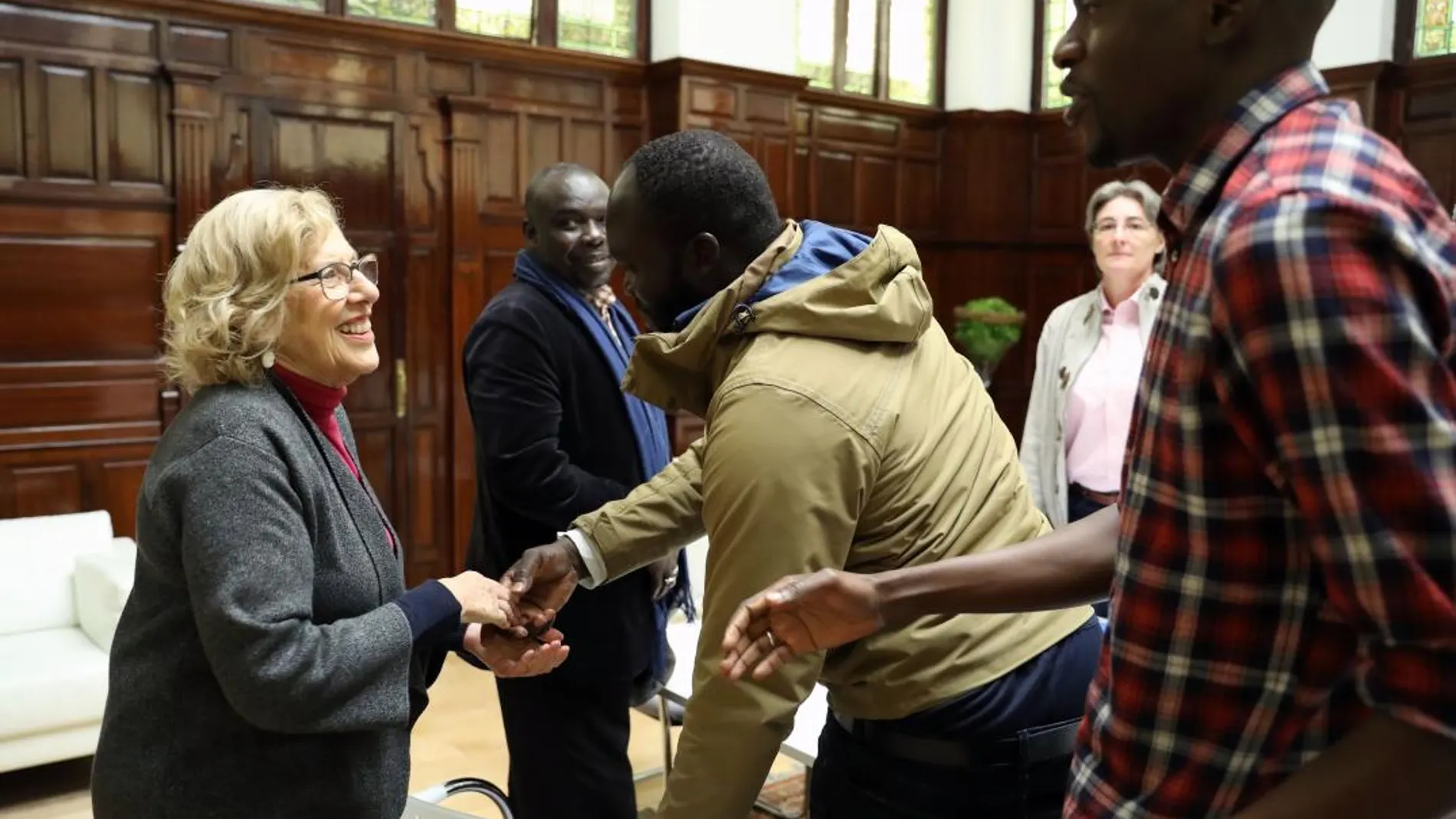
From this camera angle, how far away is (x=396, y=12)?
5379 millimetres

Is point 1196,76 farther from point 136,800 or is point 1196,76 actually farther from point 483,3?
point 483,3

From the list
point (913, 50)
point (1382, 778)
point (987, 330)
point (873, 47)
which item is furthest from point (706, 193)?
point (913, 50)

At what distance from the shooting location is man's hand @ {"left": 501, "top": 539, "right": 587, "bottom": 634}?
186cm

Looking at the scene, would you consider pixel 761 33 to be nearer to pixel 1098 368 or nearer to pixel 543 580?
pixel 1098 368

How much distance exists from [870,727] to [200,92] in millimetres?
4277

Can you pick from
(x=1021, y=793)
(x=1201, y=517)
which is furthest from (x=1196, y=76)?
(x=1021, y=793)

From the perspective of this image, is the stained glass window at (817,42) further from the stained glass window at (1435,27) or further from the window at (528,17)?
the stained glass window at (1435,27)

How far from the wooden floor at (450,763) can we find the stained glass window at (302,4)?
2790mm

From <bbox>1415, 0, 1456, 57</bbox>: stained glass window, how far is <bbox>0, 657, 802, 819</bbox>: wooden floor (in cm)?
481

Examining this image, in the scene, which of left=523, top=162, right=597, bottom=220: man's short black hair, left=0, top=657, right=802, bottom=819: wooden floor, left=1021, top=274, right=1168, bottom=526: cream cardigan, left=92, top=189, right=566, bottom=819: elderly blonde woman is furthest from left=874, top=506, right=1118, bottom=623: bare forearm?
left=0, top=657, right=802, bottom=819: wooden floor

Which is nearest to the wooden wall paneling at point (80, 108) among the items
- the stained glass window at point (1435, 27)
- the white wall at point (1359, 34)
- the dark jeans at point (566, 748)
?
the dark jeans at point (566, 748)

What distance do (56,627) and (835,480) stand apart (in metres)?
3.62

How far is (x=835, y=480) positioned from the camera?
4.28 feet

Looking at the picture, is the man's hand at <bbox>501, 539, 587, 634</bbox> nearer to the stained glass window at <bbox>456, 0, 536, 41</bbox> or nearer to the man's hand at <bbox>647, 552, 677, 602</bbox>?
the man's hand at <bbox>647, 552, 677, 602</bbox>
